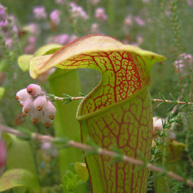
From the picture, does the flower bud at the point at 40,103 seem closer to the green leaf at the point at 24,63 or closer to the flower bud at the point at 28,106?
the flower bud at the point at 28,106

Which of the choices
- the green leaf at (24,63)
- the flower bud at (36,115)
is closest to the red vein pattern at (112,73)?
the flower bud at (36,115)

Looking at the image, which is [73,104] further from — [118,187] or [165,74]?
[165,74]

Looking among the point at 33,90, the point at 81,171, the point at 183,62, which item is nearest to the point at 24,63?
the point at 33,90

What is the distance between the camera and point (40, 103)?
0.64 metres

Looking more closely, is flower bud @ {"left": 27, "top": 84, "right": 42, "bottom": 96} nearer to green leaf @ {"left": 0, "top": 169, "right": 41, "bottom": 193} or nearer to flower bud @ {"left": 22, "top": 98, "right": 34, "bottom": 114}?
flower bud @ {"left": 22, "top": 98, "right": 34, "bottom": 114}

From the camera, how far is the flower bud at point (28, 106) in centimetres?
65

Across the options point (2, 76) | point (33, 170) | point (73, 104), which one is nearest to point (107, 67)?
point (73, 104)

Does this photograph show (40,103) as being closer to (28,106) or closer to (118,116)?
(28,106)

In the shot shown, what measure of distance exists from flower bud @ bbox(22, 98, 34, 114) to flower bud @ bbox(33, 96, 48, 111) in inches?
0.8

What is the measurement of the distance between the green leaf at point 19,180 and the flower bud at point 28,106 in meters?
0.29

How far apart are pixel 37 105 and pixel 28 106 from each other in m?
0.03

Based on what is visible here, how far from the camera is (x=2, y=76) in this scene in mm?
1682

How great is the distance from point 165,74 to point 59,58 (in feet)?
3.58

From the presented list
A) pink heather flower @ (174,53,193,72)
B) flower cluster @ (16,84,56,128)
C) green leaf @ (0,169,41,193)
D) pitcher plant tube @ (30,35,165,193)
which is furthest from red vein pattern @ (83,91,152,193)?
pink heather flower @ (174,53,193,72)
